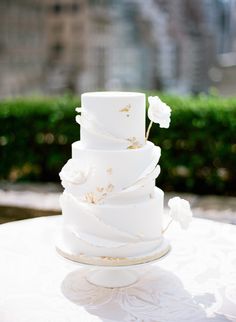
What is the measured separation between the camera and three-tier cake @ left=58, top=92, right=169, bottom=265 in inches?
76.7

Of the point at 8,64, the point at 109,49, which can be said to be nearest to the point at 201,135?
the point at 8,64

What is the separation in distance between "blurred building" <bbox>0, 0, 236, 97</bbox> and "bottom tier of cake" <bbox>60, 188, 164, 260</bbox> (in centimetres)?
1358

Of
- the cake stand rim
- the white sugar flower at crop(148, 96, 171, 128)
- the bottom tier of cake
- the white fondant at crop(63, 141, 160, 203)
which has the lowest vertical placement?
the cake stand rim

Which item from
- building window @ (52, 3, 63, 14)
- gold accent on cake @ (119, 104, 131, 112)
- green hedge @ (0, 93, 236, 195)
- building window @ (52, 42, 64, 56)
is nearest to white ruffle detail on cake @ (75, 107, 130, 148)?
gold accent on cake @ (119, 104, 131, 112)

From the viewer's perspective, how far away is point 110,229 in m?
1.95

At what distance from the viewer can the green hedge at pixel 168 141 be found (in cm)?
557

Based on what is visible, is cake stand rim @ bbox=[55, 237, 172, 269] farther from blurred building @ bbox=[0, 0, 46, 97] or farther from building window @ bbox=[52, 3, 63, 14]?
building window @ bbox=[52, 3, 63, 14]

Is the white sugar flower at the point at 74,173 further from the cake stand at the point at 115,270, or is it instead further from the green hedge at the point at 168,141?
the green hedge at the point at 168,141

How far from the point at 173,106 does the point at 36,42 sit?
12411mm

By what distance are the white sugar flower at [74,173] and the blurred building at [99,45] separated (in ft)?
44.5

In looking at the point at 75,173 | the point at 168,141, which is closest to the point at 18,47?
the point at 168,141

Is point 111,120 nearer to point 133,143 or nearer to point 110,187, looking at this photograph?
point 133,143

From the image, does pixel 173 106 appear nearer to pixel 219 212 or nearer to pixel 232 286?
pixel 219 212

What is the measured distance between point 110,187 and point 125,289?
0.46 meters
